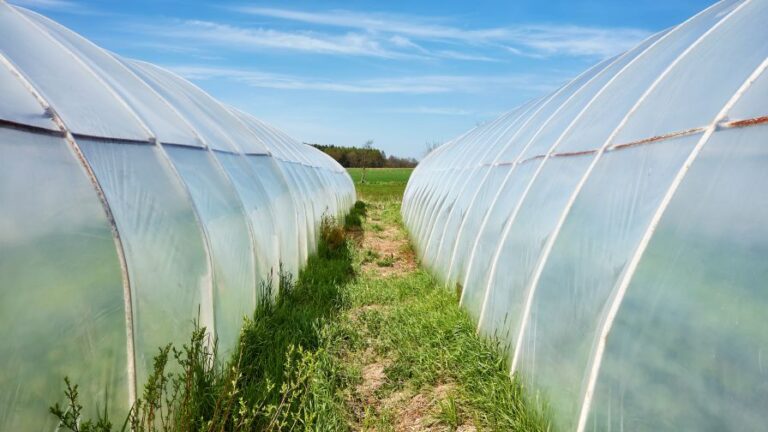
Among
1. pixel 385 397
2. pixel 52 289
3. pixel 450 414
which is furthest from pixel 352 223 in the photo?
pixel 52 289

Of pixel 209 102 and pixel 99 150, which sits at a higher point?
pixel 209 102

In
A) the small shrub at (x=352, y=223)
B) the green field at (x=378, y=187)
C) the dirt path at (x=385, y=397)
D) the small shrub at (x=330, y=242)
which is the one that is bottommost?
the dirt path at (x=385, y=397)

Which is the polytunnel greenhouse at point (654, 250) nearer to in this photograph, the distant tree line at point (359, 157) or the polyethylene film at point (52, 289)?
the polyethylene film at point (52, 289)

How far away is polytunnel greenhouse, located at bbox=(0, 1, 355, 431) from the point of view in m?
2.29

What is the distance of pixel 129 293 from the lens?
2.84 metres

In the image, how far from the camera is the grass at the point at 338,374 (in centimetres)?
288

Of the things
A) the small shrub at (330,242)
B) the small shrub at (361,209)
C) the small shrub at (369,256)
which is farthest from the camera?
the small shrub at (361,209)

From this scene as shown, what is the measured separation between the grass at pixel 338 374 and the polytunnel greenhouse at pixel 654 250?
341mm

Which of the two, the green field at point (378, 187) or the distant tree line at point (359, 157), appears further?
the distant tree line at point (359, 157)

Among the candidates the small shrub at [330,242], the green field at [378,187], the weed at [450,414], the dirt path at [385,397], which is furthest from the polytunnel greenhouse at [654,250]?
the green field at [378,187]

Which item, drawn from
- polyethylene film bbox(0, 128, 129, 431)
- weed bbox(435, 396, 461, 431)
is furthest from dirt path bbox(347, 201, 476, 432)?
polyethylene film bbox(0, 128, 129, 431)

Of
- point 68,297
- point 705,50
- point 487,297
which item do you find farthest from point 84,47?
point 705,50

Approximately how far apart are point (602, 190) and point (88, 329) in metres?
3.23

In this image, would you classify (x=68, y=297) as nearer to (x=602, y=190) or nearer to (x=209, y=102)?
(x=602, y=190)
